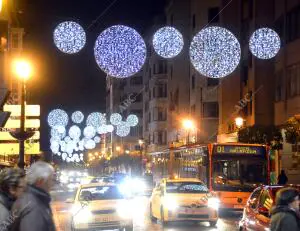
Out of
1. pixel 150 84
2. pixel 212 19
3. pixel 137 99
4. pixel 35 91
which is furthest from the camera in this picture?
pixel 137 99

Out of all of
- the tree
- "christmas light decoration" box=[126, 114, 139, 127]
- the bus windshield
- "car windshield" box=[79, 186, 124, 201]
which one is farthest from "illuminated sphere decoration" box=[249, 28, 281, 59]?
"christmas light decoration" box=[126, 114, 139, 127]

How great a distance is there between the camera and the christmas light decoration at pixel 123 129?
13288cm

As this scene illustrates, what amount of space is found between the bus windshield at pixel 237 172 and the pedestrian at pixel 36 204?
24610mm

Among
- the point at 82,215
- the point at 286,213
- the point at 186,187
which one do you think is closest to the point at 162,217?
the point at 186,187

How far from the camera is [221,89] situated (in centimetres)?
6222

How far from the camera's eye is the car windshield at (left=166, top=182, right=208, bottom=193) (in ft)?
82.3

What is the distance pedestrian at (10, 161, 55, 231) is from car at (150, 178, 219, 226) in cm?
1801

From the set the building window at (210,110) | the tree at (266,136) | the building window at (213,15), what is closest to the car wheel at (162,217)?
the tree at (266,136)

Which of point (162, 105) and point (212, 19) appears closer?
point (212, 19)

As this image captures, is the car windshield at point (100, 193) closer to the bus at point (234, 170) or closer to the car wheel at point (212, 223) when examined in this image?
the car wheel at point (212, 223)

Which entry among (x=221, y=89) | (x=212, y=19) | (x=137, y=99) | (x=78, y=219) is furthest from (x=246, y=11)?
(x=137, y=99)

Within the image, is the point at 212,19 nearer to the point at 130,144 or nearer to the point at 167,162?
the point at 167,162

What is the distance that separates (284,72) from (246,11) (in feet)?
40.8

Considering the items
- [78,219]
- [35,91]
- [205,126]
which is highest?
[35,91]
